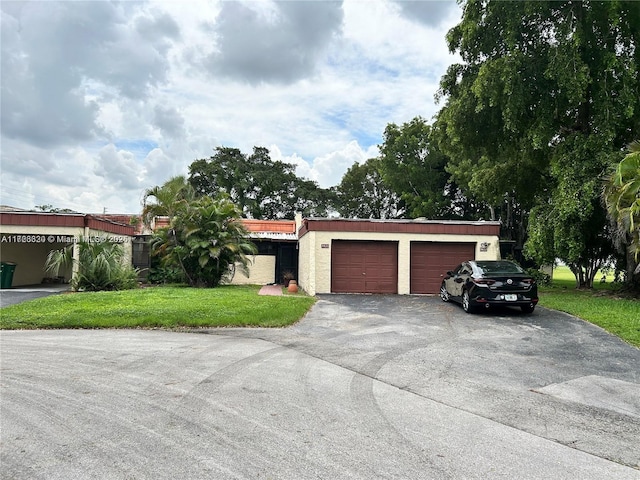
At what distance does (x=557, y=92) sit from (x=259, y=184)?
91.3ft

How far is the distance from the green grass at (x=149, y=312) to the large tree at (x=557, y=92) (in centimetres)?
940

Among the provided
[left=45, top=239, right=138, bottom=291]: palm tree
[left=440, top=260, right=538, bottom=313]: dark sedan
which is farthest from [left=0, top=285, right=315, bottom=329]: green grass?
[left=440, top=260, right=538, bottom=313]: dark sedan

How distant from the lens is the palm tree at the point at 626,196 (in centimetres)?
1020

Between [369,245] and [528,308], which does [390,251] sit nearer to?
[369,245]

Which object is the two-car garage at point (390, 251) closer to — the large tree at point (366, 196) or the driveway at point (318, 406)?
the driveway at point (318, 406)

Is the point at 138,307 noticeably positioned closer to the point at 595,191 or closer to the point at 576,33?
the point at 595,191

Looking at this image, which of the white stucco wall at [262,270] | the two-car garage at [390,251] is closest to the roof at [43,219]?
the white stucco wall at [262,270]

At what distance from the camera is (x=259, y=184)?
40.8 metres

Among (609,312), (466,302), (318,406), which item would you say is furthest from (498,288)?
(318,406)

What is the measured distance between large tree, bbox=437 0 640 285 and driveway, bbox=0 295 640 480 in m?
7.50

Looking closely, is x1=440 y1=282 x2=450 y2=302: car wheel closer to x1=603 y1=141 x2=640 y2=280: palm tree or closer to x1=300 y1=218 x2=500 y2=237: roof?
x1=300 y1=218 x2=500 y2=237: roof

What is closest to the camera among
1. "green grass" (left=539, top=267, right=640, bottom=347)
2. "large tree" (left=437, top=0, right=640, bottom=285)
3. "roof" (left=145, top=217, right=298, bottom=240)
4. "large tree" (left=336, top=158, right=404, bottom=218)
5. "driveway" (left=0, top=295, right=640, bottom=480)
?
"driveway" (left=0, top=295, right=640, bottom=480)

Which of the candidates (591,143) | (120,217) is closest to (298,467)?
(591,143)

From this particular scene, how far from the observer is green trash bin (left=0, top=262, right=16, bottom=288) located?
1806 centimetres
